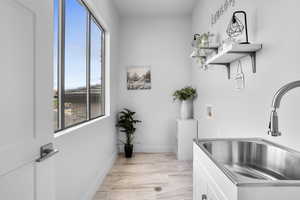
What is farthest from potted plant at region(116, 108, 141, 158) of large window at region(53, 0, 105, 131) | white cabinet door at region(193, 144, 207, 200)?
white cabinet door at region(193, 144, 207, 200)

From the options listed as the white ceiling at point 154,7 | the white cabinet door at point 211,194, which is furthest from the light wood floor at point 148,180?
the white ceiling at point 154,7

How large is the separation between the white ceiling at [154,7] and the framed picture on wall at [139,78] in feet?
3.60

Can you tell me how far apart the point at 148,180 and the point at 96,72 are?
1.70 m

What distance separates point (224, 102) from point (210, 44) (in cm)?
91

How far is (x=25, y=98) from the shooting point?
93 centimetres

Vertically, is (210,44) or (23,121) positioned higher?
(210,44)

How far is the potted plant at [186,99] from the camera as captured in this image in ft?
12.7

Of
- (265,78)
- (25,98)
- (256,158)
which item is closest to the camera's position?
(25,98)

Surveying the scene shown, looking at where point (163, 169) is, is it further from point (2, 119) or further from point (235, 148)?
point (2, 119)

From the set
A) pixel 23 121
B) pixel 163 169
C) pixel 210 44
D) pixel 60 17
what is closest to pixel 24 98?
pixel 23 121

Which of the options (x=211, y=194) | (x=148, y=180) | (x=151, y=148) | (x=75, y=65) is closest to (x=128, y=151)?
(x=151, y=148)

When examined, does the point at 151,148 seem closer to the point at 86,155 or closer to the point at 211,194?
the point at 86,155

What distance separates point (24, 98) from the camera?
92 centimetres

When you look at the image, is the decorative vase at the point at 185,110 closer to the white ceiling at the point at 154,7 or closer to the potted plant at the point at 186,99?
the potted plant at the point at 186,99
